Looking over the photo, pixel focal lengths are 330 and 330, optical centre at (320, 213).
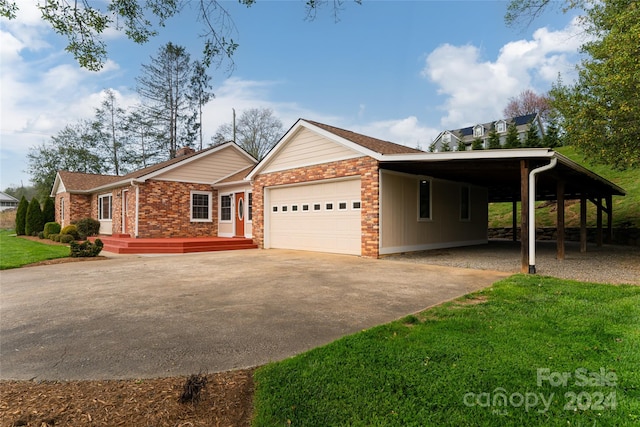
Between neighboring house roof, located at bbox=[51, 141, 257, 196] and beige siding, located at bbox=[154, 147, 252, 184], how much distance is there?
214mm

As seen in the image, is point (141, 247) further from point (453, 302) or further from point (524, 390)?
point (524, 390)

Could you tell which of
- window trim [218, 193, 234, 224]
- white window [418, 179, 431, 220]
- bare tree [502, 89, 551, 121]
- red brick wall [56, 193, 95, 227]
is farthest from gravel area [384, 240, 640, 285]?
bare tree [502, 89, 551, 121]

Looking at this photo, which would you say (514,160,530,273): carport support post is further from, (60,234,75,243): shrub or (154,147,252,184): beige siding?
(60,234,75,243): shrub

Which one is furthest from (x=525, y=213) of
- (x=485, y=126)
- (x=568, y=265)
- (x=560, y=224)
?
(x=485, y=126)

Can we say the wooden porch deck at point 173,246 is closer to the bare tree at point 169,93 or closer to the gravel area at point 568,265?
the gravel area at point 568,265

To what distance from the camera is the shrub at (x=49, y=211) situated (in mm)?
22797

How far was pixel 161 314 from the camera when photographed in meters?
4.37

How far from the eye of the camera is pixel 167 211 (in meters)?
15.8

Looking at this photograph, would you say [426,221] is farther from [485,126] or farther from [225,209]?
[485,126]

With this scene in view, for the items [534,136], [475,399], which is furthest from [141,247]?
[534,136]

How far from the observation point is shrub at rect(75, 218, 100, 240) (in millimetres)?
18594

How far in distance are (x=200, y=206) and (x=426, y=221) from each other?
36.6ft

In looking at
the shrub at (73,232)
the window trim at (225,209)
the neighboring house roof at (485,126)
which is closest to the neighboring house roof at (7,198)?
the shrub at (73,232)

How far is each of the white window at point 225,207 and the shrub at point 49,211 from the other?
1468 centimetres
